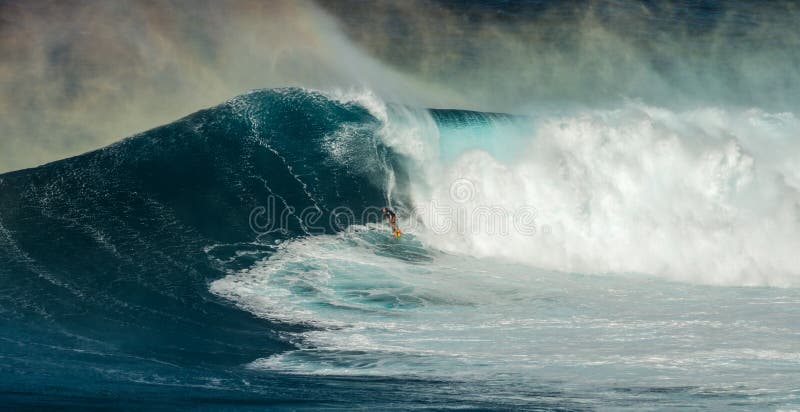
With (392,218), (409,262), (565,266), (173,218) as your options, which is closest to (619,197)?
(565,266)

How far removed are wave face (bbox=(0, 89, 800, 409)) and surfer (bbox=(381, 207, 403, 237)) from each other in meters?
0.31

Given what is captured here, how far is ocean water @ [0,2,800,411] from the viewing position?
6281 mm

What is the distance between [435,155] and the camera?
48.6ft

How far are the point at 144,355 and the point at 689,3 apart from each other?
17305mm

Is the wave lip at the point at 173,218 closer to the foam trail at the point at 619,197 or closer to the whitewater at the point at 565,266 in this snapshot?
the whitewater at the point at 565,266

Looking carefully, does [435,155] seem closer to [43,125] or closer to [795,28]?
[43,125]

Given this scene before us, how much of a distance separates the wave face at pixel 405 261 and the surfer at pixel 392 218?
0.31m

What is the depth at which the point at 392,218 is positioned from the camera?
12523mm

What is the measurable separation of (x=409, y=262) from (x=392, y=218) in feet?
4.94

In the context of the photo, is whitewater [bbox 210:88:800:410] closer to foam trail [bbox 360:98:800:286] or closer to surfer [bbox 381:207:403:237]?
foam trail [bbox 360:98:800:286]

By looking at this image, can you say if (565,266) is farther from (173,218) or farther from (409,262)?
(173,218)

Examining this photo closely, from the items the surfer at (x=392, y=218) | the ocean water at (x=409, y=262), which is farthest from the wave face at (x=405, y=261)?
the surfer at (x=392, y=218)

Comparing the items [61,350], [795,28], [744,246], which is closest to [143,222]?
[61,350]

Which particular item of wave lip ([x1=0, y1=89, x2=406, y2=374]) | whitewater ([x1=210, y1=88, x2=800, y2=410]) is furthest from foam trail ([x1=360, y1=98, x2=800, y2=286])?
wave lip ([x1=0, y1=89, x2=406, y2=374])
